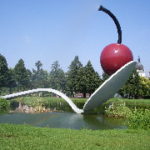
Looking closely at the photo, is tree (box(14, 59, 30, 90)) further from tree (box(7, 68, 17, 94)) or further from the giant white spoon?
the giant white spoon

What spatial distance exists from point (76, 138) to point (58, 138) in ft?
1.43

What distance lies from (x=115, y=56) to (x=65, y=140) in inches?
292

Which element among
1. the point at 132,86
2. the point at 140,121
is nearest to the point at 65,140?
the point at 140,121

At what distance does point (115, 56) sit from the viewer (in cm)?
1401

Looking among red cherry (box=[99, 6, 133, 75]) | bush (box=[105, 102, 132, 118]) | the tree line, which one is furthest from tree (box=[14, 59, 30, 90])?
red cherry (box=[99, 6, 133, 75])

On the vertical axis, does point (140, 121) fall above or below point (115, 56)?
below

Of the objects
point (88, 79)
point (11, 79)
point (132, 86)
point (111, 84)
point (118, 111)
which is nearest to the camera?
point (111, 84)

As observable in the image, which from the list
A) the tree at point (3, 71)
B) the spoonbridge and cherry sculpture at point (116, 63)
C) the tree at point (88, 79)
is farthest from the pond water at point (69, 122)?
the tree at point (3, 71)

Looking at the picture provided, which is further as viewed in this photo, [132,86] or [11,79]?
[11,79]

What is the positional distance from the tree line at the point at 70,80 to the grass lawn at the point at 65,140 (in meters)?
30.1

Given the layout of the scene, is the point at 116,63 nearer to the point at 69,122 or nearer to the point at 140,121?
the point at 69,122

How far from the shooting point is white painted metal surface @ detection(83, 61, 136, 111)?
1409 centimetres

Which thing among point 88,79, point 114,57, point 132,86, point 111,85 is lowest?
point 111,85

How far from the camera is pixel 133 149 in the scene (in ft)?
21.7
